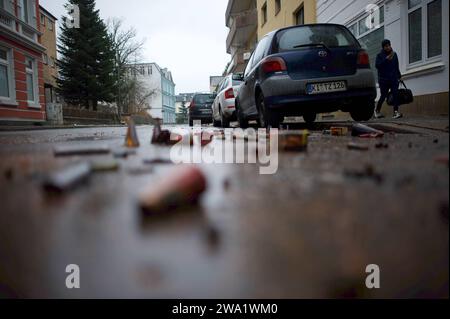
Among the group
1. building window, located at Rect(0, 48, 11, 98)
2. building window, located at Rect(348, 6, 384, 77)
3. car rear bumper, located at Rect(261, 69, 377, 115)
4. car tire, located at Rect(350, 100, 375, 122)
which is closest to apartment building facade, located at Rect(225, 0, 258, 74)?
building window, located at Rect(0, 48, 11, 98)

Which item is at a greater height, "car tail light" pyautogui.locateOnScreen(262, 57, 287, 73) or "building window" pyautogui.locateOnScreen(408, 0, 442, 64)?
"building window" pyautogui.locateOnScreen(408, 0, 442, 64)

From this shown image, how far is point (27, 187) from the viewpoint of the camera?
1.17m

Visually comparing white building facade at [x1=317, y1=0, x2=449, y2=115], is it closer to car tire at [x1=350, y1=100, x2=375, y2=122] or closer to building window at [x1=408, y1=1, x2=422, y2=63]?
building window at [x1=408, y1=1, x2=422, y2=63]

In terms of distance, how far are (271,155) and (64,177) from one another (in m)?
1.12

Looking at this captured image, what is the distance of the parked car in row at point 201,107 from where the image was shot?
17.7 m

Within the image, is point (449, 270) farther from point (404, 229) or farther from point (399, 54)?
point (399, 54)

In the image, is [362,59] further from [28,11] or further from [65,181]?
[28,11]

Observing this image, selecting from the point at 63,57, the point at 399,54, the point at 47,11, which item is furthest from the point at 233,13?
the point at 399,54

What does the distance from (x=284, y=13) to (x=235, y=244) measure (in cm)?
1911

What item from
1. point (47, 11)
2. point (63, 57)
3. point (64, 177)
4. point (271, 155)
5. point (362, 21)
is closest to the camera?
point (64, 177)

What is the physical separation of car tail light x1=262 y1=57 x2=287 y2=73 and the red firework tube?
4479 millimetres

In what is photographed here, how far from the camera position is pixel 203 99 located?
17969mm

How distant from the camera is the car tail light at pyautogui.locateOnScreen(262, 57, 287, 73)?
5.25 metres

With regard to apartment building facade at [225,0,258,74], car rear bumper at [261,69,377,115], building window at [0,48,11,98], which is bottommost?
car rear bumper at [261,69,377,115]
